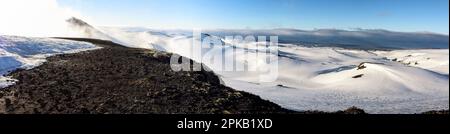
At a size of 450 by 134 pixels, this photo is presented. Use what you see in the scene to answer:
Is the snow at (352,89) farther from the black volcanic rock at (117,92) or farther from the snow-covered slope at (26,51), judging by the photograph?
the snow-covered slope at (26,51)

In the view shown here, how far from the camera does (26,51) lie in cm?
3741

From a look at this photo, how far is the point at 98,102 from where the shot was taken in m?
20.7

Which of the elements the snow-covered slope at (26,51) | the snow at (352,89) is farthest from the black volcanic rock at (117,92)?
the snow at (352,89)

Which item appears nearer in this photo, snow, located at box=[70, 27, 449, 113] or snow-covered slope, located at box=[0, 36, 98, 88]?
snow-covered slope, located at box=[0, 36, 98, 88]

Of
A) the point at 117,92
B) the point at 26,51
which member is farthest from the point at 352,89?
the point at 117,92

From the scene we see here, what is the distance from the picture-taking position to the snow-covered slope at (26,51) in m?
29.0

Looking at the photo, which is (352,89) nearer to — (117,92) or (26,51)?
(26,51)

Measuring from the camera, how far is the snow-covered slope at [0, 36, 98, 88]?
29.0 meters

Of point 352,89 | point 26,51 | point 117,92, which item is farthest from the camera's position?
point 352,89

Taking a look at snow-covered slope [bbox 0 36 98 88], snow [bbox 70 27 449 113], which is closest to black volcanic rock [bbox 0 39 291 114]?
snow-covered slope [bbox 0 36 98 88]

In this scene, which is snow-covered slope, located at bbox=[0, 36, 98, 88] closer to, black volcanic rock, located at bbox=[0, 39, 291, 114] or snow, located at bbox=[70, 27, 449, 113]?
black volcanic rock, located at bbox=[0, 39, 291, 114]

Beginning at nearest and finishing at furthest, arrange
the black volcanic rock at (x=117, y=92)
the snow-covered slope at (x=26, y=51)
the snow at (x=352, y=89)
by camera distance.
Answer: the black volcanic rock at (x=117, y=92) < the snow-covered slope at (x=26, y=51) < the snow at (x=352, y=89)
